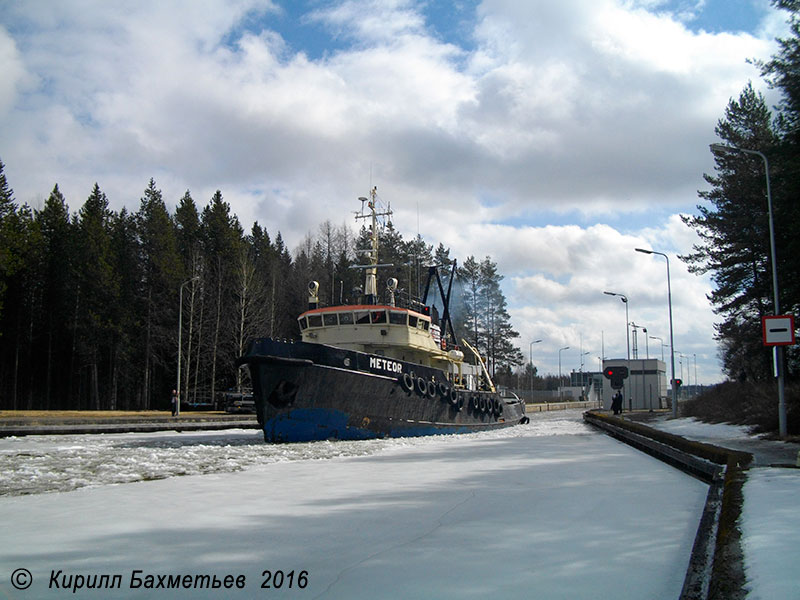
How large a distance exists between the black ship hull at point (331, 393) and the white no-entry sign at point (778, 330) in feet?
29.4

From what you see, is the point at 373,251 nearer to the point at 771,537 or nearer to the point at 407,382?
the point at 407,382

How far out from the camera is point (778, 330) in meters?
13.4

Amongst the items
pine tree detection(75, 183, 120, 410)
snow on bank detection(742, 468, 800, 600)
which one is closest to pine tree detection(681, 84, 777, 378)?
snow on bank detection(742, 468, 800, 600)

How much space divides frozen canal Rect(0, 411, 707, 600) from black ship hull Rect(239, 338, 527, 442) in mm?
4260

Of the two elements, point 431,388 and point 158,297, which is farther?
point 158,297

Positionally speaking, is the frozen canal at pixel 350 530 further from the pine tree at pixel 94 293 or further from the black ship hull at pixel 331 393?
the pine tree at pixel 94 293

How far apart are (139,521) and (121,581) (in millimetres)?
1895

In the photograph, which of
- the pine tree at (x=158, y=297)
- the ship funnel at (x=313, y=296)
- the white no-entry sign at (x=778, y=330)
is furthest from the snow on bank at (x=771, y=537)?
the pine tree at (x=158, y=297)

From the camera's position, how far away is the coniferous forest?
41812 millimetres

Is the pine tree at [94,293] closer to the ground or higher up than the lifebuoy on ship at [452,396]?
higher up

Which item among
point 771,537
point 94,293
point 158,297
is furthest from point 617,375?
point 94,293

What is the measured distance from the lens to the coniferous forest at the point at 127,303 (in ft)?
137

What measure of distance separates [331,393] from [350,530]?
10.0 m

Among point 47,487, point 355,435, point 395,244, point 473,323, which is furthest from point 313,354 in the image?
point 473,323
